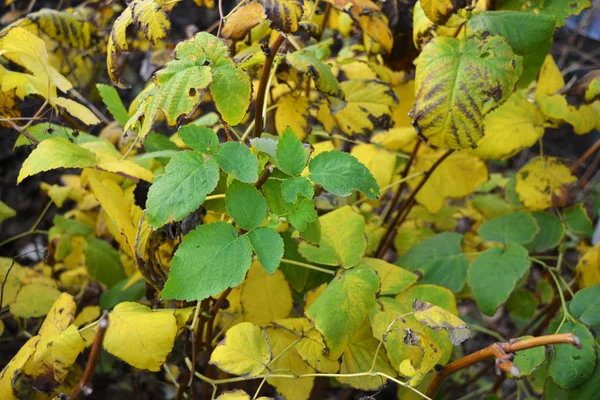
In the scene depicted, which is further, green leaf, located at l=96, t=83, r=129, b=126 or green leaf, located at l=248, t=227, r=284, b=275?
green leaf, located at l=96, t=83, r=129, b=126

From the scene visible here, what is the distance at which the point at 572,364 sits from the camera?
2.71 feet

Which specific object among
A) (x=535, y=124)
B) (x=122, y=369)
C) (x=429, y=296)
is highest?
(x=535, y=124)

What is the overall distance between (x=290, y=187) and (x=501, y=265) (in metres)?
0.53

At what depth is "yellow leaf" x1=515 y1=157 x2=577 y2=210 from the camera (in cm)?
119

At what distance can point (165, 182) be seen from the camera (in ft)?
2.17

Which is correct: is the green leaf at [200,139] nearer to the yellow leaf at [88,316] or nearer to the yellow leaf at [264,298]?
the yellow leaf at [264,298]

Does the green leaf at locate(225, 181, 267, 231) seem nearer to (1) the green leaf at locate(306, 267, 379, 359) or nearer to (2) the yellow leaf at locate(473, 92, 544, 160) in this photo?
(1) the green leaf at locate(306, 267, 379, 359)

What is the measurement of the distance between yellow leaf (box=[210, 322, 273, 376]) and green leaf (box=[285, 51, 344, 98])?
1.33 feet

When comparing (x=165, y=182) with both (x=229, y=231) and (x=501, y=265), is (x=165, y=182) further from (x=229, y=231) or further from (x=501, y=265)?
(x=501, y=265)

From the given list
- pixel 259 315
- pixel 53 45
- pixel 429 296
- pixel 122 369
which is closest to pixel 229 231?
pixel 259 315

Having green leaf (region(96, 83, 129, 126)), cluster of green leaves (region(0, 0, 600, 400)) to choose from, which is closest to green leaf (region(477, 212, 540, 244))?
cluster of green leaves (region(0, 0, 600, 400))

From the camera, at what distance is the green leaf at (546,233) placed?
1.20 metres

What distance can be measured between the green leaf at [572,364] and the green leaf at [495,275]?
13cm

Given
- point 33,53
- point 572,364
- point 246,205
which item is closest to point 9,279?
point 33,53
